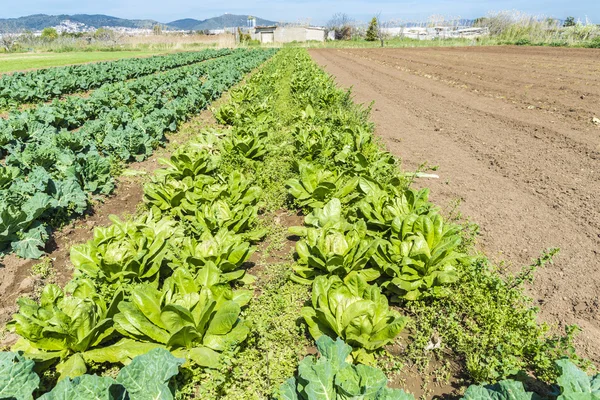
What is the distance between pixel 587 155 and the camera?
7.26 meters

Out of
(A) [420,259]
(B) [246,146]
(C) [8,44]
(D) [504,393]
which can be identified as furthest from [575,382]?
(C) [8,44]

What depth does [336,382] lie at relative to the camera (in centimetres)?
220

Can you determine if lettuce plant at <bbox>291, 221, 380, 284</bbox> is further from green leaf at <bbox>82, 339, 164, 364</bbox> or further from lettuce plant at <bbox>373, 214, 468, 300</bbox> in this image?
green leaf at <bbox>82, 339, 164, 364</bbox>

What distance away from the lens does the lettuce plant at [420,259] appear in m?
3.53

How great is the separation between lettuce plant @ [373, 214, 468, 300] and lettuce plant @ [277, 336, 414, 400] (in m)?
1.32

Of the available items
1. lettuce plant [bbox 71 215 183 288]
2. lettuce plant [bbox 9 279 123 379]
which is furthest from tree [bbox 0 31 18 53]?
lettuce plant [bbox 9 279 123 379]

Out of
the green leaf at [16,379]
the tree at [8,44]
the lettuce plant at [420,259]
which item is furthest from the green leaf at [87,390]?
→ the tree at [8,44]

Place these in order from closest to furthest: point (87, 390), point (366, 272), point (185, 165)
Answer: point (87, 390)
point (366, 272)
point (185, 165)

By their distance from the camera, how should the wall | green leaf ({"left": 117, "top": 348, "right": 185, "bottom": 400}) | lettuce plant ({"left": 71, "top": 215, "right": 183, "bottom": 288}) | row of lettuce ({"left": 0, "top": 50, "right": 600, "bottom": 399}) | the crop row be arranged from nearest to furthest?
green leaf ({"left": 117, "top": 348, "right": 185, "bottom": 400}) < row of lettuce ({"left": 0, "top": 50, "right": 600, "bottom": 399}) < lettuce plant ({"left": 71, "top": 215, "right": 183, "bottom": 288}) < the crop row < the wall

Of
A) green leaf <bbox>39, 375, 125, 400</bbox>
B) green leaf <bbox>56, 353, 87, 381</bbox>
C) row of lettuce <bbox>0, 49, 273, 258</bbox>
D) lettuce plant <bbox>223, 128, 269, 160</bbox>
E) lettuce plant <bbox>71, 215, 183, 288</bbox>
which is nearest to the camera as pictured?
green leaf <bbox>39, 375, 125, 400</bbox>

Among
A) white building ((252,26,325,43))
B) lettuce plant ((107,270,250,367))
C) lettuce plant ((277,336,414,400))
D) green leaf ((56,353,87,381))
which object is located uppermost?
white building ((252,26,325,43))

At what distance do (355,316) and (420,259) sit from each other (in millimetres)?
1015

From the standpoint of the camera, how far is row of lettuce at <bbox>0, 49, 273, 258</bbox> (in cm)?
454

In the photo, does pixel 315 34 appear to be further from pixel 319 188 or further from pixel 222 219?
pixel 222 219
